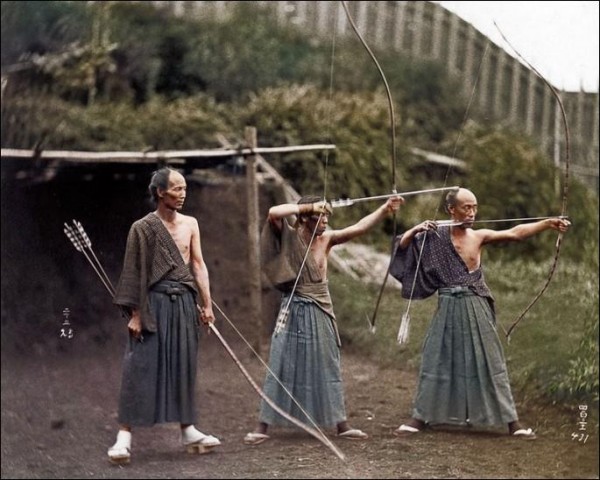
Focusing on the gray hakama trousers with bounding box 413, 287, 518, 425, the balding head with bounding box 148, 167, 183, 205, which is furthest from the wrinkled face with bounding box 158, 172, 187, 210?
the gray hakama trousers with bounding box 413, 287, 518, 425

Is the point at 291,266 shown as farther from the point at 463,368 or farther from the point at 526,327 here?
the point at 526,327

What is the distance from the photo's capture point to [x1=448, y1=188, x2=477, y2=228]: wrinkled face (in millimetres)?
2879

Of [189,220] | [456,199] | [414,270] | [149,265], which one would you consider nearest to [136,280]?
[149,265]

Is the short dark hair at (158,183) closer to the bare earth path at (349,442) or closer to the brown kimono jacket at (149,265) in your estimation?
the brown kimono jacket at (149,265)

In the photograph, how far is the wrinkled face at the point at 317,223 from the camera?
2.80m

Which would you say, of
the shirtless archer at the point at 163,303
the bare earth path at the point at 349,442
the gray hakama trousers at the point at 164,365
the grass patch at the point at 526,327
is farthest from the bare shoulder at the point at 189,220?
the grass patch at the point at 526,327

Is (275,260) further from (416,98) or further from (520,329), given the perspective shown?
(416,98)

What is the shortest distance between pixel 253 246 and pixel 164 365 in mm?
560

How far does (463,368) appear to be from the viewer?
299 centimetres

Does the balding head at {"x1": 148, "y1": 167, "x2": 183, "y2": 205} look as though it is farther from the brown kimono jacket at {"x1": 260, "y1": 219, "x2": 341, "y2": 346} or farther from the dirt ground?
the brown kimono jacket at {"x1": 260, "y1": 219, "x2": 341, "y2": 346}

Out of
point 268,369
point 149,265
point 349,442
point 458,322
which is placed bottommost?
point 349,442

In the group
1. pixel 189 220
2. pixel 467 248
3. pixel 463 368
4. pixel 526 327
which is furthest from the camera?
pixel 526 327

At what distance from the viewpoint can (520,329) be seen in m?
3.33

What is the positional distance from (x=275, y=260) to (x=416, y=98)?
4722 millimetres
